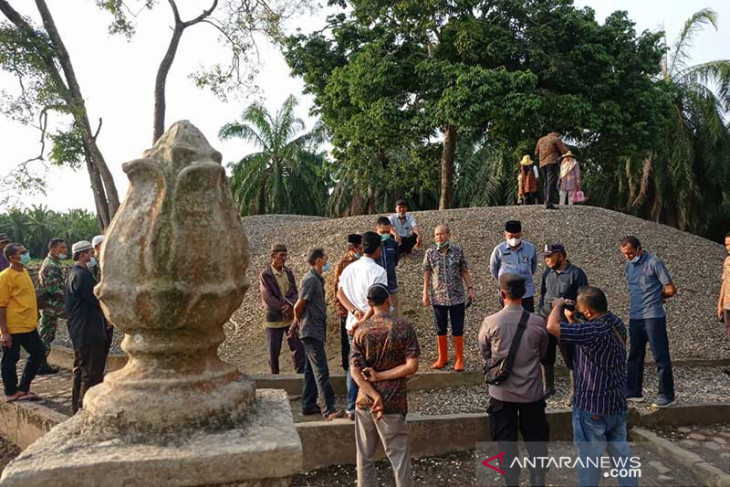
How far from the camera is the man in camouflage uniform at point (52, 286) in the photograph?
253 inches

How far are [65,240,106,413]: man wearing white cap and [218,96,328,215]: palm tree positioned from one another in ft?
80.0

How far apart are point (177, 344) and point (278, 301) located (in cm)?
396

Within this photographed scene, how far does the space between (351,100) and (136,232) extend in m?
14.4

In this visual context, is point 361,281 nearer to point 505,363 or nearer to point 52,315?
point 505,363

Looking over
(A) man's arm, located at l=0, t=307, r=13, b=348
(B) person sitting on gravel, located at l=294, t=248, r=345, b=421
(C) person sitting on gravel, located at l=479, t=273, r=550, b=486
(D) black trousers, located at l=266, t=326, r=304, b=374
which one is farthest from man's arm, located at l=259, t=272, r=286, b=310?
(C) person sitting on gravel, located at l=479, t=273, r=550, b=486

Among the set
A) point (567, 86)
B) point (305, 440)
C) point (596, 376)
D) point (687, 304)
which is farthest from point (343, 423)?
point (567, 86)

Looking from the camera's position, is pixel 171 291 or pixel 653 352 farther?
pixel 653 352

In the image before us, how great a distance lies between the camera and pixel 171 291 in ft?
7.73

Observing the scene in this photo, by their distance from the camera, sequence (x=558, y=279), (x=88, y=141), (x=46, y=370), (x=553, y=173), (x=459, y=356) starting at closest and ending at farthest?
1. (x=558, y=279)
2. (x=459, y=356)
3. (x=46, y=370)
4. (x=553, y=173)
5. (x=88, y=141)

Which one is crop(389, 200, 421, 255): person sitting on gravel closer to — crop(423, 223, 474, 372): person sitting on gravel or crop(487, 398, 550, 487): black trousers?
crop(423, 223, 474, 372): person sitting on gravel

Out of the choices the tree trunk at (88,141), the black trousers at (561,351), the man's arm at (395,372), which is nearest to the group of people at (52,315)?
the man's arm at (395,372)

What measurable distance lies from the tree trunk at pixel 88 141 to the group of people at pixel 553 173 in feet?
37.0

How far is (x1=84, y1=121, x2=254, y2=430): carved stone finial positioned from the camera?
2.35 metres

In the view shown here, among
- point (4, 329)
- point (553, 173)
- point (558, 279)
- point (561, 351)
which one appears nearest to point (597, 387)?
point (561, 351)
